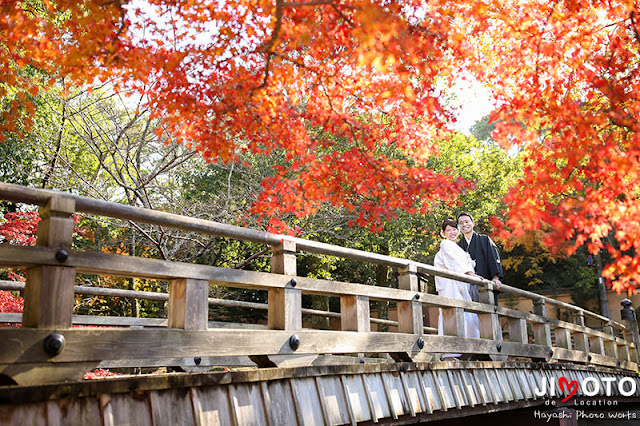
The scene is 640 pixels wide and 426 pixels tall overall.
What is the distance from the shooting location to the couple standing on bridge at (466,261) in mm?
7820

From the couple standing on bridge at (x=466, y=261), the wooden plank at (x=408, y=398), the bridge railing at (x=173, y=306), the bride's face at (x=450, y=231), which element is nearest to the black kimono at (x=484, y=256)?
the couple standing on bridge at (x=466, y=261)

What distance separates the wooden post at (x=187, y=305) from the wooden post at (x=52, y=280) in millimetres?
787

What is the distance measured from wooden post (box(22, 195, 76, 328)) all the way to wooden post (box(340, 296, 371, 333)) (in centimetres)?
265

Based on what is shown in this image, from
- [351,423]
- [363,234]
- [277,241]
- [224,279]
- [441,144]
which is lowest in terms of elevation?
[351,423]

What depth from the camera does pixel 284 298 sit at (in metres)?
4.42

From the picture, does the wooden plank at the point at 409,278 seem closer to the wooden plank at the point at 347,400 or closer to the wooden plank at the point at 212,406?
the wooden plank at the point at 347,400

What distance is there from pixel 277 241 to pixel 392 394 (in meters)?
2.02

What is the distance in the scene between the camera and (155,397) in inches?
135

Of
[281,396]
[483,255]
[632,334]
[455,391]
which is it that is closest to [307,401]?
[281,396]

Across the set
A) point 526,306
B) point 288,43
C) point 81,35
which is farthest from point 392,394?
point 526,306

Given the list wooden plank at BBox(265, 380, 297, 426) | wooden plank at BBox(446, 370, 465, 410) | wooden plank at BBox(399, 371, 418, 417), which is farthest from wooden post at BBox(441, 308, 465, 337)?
wooden plank at BBox(265, 380, 297, 426)

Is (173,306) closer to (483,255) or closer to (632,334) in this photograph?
(483,255)

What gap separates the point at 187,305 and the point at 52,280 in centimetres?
94

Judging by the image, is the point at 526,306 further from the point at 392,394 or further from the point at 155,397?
the point at 155,397
